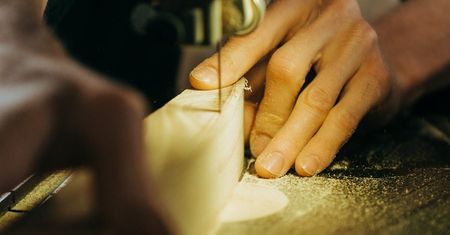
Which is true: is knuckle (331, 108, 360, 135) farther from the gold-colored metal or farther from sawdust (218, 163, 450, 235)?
the gold-colored metal

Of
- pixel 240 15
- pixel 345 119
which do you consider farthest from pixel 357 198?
pixel 240 15

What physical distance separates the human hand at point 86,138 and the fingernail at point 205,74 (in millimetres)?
661

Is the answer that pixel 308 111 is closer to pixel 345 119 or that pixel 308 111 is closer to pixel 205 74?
pixel 345 119

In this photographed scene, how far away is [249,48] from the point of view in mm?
1412

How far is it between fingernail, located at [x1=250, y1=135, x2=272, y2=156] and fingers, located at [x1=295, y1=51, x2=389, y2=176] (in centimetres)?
16

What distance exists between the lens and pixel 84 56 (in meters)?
1.33

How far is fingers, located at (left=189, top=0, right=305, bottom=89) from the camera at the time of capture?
1328 millimetres

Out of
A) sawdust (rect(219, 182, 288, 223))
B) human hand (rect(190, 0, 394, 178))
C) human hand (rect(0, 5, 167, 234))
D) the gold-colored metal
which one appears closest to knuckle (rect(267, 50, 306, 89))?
human hand (rect(190, 0, 394, 178))

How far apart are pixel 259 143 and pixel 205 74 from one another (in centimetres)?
28

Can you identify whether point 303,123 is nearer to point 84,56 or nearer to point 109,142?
point 84,56

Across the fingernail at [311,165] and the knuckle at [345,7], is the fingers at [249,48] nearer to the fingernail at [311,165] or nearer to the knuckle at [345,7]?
the knuckle at [345,7]

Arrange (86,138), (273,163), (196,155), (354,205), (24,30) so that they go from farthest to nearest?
(273,163)
(354,205)
(196,155)
(24,30)
(86,138)

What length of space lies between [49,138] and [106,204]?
0.37 feet

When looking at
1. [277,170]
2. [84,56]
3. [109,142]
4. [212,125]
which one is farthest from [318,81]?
[109,142]
